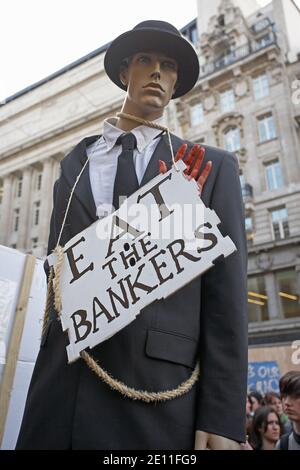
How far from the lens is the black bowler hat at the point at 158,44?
5.59 feet

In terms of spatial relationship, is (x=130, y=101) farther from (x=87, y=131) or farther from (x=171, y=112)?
(x=87, y=131)

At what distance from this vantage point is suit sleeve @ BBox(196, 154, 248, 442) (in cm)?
116

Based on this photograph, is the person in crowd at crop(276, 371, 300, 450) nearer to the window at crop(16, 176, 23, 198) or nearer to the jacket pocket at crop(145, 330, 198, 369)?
the jacket pocket at crop(145, 330, 198, 369)

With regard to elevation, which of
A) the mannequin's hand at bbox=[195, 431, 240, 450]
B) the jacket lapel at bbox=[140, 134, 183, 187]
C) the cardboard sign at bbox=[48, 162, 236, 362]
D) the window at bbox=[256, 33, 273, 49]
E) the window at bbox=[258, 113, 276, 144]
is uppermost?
the window at bbox=[256, 33, 273, 49]

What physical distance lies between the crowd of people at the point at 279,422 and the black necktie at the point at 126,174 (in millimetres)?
2285

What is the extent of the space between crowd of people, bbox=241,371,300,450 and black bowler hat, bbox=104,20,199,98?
2.59 meters

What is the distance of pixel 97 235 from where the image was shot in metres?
1.29

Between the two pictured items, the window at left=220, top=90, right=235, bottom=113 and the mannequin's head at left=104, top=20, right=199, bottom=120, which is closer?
the mannequin's head at left=104, top=20, right=199, bottom=120

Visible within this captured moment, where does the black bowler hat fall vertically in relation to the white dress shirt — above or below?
above

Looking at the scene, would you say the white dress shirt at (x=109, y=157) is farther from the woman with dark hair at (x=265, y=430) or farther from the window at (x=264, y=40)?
the window at (x=264, y=40)

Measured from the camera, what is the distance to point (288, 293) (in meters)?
16.8

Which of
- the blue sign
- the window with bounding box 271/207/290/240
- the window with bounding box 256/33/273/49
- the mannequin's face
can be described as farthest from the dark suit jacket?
the window with bounding box 256/33/273/49

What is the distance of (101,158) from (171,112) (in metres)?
22.5

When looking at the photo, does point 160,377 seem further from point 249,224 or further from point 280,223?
point 249,224
